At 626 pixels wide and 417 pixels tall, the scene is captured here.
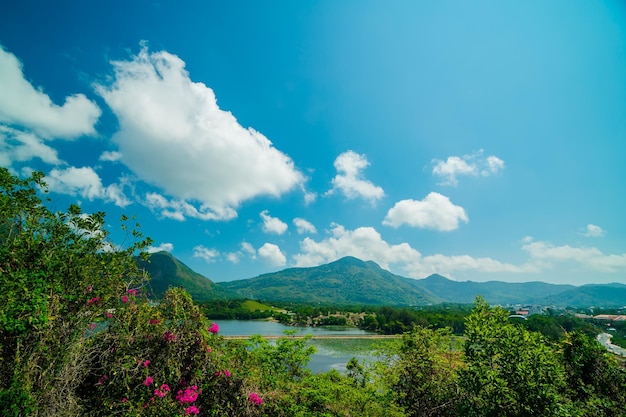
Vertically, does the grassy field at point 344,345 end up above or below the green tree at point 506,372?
below

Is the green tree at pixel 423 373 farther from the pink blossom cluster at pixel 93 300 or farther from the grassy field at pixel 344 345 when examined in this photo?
the grassy field at pixel 344 345

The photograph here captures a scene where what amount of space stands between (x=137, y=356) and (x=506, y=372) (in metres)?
7.36

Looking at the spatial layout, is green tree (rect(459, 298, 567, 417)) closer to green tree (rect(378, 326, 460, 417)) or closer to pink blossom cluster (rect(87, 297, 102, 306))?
green tree (rect(378, 326, 460, 417))

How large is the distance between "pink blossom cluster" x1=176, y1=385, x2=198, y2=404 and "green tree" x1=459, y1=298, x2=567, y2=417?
18.7 ft

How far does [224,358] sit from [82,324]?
9.72 feet

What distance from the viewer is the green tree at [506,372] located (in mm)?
5805

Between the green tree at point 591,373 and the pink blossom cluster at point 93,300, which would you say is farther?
the green tree at point 591,373

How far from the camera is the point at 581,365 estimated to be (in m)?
8.78

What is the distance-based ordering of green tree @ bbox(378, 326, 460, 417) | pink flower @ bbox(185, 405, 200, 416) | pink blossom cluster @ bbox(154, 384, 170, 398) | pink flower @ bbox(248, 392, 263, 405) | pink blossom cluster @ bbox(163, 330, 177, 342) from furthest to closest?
green tree @ bbox(378, 326, 460, 417)
pink flower @ bbox(248, 392, 263, 405)
pink blossom cluster @ bbox(163, 330, 177, 342)
pink flower @ bbox(185, 405, 200, 416)
pink blossom cluster @ bbox(154, 384, 170, 398)

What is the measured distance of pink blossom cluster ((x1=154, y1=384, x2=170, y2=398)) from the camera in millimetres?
5931

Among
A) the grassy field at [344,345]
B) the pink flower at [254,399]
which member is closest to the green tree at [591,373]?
the pink flower at [254,399]

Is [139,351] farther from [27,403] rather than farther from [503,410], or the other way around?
[503,410]

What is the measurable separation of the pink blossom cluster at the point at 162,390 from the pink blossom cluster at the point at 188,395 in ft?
1.07

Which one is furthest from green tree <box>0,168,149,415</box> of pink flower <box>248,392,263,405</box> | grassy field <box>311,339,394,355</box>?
grassy field <box>311,339,394,355</box>
